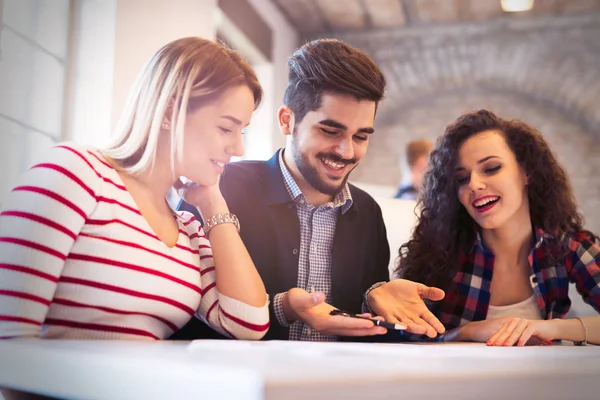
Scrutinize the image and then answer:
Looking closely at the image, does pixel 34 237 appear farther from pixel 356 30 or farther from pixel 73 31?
pixel 356 30

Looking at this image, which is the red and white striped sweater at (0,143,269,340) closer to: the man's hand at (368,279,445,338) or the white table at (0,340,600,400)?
the white table at (0,340,600,400)

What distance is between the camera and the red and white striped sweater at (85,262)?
0.56 m

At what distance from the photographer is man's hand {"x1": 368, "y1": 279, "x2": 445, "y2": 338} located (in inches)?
33.4

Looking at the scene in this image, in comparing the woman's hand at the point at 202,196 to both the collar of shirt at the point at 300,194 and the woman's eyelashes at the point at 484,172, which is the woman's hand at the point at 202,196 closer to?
the collar of shirt at the point at 300,194

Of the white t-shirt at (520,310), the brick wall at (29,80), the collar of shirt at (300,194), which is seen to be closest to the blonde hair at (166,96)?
the brick wall at (29,80)

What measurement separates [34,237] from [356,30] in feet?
5.38

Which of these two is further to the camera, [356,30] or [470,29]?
[470,29]

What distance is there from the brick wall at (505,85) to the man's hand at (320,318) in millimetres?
1647

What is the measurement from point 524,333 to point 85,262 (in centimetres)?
61

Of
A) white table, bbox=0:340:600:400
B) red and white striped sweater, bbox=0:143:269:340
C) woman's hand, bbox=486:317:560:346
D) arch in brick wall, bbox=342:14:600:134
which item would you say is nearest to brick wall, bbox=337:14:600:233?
arch in brick wall, bbox=342:14:600:134

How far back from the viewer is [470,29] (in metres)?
2.68

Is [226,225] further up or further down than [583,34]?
further down

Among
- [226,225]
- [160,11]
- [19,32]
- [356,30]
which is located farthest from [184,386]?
[356,30]

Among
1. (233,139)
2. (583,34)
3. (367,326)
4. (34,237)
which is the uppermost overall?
(583,34)
